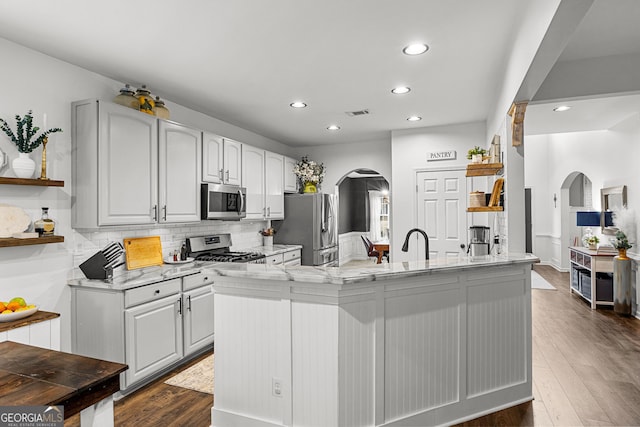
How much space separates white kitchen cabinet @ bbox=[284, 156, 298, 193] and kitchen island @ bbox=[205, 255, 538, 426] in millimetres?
3558

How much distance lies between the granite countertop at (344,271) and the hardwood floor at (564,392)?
38.9 inches

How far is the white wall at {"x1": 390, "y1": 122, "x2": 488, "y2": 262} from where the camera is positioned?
5.25m

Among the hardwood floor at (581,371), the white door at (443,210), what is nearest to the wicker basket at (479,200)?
the hardwood floor at (581,371)

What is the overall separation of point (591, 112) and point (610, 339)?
8.70ft

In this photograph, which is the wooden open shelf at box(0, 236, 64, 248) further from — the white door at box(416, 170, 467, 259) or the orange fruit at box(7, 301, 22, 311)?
the white door at box(416, 170, 467, 259)

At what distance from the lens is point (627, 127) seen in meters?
4.91

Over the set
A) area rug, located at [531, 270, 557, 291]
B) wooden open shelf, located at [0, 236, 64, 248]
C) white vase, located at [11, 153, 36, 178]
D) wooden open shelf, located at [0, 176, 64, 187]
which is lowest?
area rug, located at [531, 270, 557, 291]

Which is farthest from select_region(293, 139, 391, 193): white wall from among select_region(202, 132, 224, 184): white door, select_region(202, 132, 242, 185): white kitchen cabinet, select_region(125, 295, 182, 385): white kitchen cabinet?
select_region(125, 295, 182, 385): white kitchen cabinet

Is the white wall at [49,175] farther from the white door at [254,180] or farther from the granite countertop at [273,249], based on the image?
the granite countertop at [273,249]

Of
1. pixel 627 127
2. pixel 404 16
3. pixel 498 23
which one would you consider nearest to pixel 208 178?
pixel 404 16

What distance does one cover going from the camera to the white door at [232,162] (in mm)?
4327

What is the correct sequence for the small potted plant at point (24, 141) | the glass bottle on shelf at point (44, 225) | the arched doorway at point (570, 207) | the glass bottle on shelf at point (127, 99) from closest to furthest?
the small potted plant at point (24, 141), the glass bottle on shelf at point (44, 225), the glass bottle on shelf at point (127, 99), the arched doorway at point (570, 207)

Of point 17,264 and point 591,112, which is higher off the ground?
point 591,112

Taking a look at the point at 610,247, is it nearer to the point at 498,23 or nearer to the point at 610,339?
the point at 610,339
